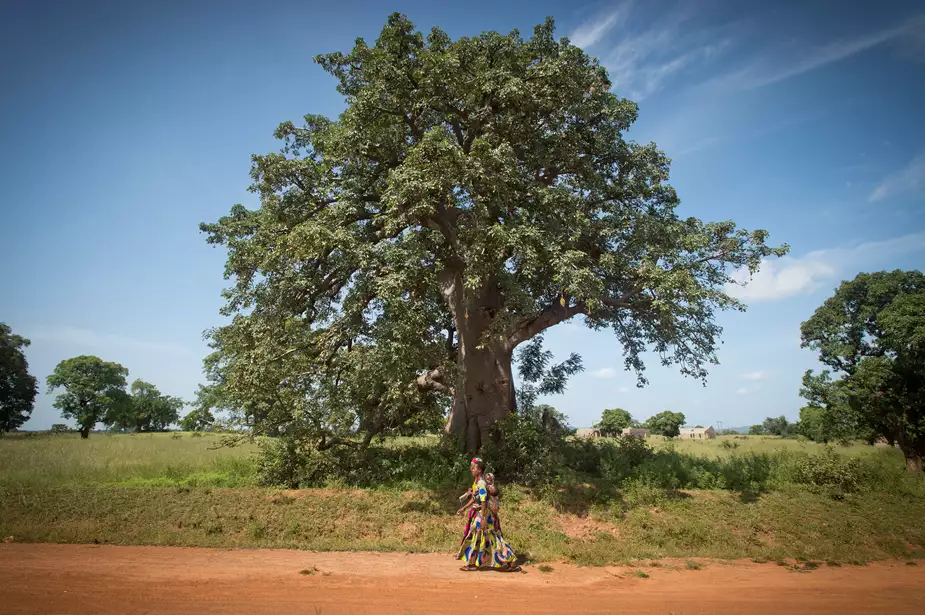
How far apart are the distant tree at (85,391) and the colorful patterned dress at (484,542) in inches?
1967

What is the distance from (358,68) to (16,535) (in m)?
15.0

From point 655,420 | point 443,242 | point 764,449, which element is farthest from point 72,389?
point 655,420

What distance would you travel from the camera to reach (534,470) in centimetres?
1365

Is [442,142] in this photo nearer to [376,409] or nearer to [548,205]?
[548,205]

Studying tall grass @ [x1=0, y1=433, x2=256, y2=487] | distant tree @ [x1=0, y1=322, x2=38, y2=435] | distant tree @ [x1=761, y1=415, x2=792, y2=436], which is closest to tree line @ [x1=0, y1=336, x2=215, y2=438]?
distant tree @ [x1=0, y1=322, x2=38, y2=435]

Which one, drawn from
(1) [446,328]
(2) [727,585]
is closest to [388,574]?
(2) [727,585]

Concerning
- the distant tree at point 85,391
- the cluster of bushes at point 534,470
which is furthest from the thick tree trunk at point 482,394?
the distant tree at point 85,391

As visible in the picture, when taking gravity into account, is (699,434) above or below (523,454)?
below

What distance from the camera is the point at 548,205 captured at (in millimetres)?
13352

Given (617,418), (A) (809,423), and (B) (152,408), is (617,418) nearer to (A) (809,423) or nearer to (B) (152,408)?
(A) (809,423)

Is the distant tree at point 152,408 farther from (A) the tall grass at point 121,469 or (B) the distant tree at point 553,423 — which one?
(B) the distant tree at point 553,423

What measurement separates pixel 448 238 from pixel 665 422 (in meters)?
72.7

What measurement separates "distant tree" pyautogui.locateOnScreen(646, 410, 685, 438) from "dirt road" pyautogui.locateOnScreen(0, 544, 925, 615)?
235 ft

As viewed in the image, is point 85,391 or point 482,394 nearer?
point 482,394
